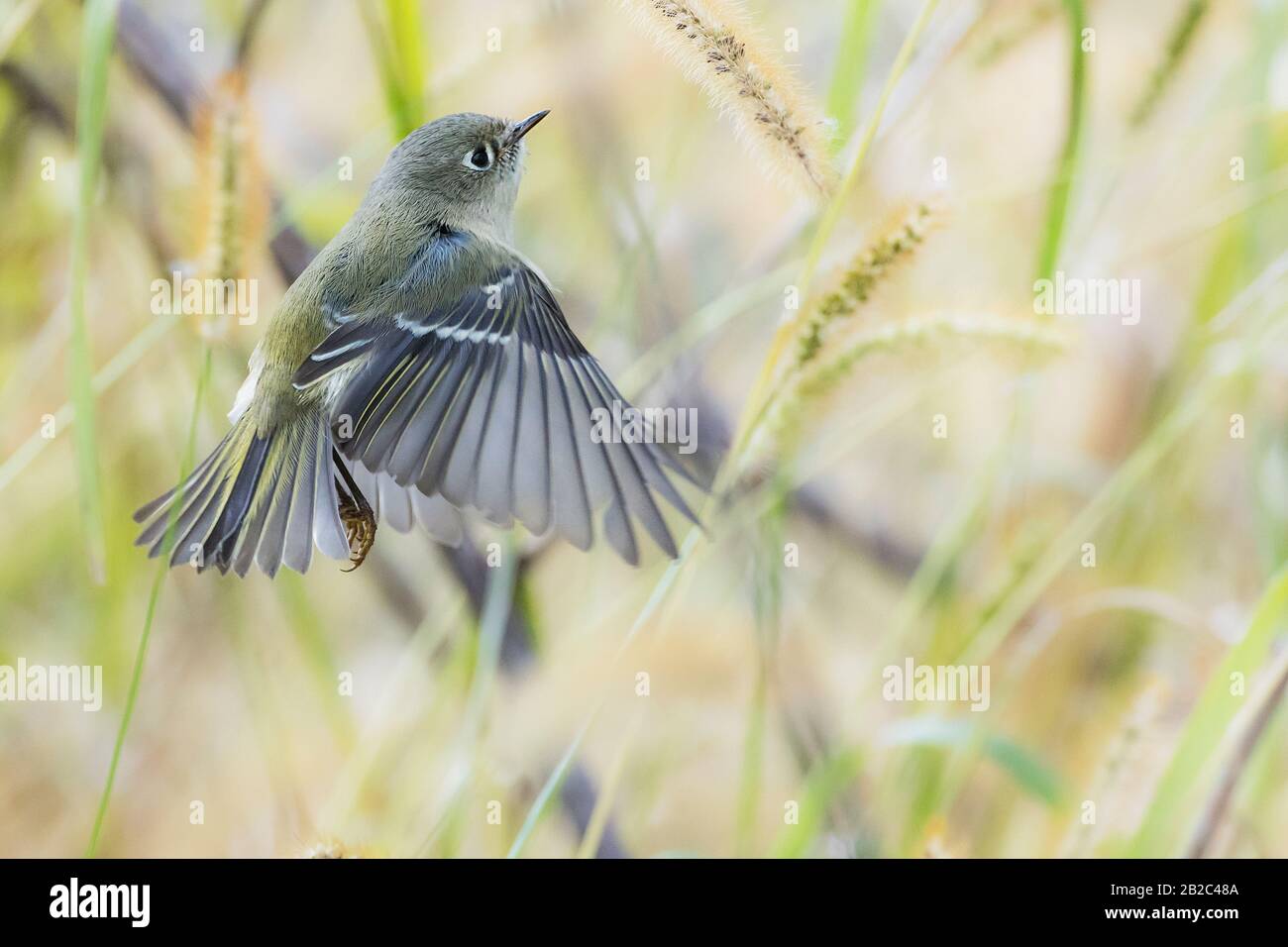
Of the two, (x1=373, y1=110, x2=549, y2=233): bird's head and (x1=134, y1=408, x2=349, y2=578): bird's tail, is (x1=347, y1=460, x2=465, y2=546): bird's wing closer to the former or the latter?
(x1=134, y1=408, x2=349, y2=578): bird's tail

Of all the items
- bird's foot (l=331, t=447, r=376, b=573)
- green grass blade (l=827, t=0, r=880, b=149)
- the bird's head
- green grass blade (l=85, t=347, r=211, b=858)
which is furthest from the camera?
the bird's head

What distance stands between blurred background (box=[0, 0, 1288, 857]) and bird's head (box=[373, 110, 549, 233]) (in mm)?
62

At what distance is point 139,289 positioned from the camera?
122 centimetres

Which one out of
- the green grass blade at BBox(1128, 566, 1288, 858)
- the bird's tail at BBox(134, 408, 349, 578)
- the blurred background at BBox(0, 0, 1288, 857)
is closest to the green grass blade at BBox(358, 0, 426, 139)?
the blurred background at BBox(0, 0, 1288, 857)

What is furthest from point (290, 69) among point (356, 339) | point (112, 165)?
point (356, 339)

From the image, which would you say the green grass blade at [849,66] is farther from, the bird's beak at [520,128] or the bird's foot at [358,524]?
the bird's foot at [358,524]

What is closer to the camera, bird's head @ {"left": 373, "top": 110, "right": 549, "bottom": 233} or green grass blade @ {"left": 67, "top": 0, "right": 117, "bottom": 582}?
green grass blade @ {"left": 67, "top": 0, "right": 117, "bottom": 582}

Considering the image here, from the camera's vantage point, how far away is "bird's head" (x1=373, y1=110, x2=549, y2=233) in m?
1.09

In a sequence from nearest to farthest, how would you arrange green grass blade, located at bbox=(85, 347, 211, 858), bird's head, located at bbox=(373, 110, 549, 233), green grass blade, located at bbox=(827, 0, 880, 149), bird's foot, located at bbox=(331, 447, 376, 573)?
green grass blade, located at bbox=(85, 347, 211, 858)
green grass blade, located at bbox=(827, 0, 880, 149)
bird's foot, located at bbox=(331, 447, 376, 573)
bird's head, located at bbox=(373, 110, 549, 233)

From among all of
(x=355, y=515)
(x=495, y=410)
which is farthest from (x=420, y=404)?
(x=355, y=515)

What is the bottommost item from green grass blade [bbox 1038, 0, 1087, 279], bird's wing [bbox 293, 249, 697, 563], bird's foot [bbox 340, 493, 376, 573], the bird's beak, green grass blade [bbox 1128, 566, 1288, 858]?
green grass blade [bbox 1128, 566, 1288, 858]

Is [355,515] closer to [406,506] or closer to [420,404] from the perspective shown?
[406,506]

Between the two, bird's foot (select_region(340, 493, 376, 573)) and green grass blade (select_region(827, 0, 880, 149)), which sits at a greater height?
green grass blade (select_region(827, 0, 880, 149))
